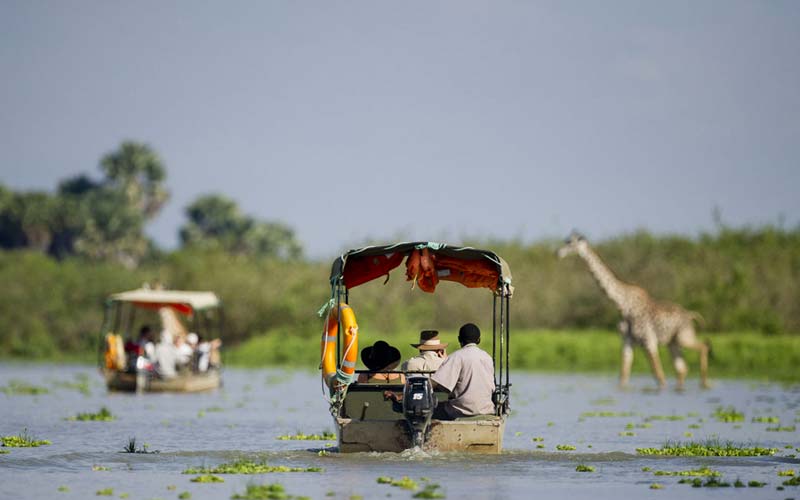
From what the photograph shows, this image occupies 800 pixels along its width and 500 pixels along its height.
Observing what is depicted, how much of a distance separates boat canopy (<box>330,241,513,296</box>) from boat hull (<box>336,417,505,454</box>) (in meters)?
1.88

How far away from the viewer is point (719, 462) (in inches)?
737

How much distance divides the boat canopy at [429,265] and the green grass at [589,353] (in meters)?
22.0

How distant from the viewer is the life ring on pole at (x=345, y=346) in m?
18.7

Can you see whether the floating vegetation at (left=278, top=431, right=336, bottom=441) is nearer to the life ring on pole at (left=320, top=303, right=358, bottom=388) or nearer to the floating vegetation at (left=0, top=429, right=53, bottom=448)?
the life ring on pole at (left=320, top=303, right=358, bottom=388)

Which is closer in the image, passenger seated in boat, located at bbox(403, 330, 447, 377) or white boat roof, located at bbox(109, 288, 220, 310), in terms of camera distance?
passenger seated in boat, located at bbox(403, 330, 447, 377)

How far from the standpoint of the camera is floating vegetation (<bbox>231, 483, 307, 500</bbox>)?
1461 cm

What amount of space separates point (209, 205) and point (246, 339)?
121ft

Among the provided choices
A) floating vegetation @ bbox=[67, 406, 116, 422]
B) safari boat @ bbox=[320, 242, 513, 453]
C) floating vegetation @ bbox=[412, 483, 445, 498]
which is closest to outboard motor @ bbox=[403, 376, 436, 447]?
safari boat @ bbox=[320, 242, 513, 453]

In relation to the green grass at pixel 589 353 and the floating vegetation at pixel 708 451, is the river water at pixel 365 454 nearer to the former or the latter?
the floating vegetation at pixel 708 451

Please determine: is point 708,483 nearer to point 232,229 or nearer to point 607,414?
point 607,414

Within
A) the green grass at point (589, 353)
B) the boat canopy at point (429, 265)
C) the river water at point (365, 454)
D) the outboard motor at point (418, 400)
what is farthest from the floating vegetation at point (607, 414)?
the green grass at point (589, 353)

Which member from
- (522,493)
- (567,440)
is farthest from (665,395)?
(522,493)

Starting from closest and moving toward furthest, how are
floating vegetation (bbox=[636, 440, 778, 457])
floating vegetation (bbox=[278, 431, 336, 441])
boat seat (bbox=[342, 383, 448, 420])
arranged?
1. boat seat (bbox=[342, 383, 448, 420])
2. floating vegetation (bbox=[636, 440, 778, 457])
3. floating vegetation (bbox=[278, 431, 336, 441])

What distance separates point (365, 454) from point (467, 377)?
161 centimetres
